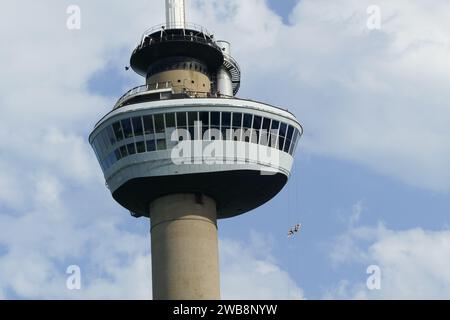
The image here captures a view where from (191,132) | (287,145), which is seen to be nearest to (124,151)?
(191,132)

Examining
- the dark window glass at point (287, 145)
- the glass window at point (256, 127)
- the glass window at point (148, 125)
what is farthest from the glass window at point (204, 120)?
the dark window glass at point (287, 145)

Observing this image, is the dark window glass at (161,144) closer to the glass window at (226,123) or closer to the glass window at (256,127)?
the glass window at (226,123)

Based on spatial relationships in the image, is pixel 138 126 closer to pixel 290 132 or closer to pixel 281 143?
pixel 281 143

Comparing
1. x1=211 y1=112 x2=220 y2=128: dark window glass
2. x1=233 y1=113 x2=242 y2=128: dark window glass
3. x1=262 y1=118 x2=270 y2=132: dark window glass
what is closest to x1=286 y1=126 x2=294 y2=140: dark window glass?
x1=262 y1=118 x2=270 y2=132: dark window glass
